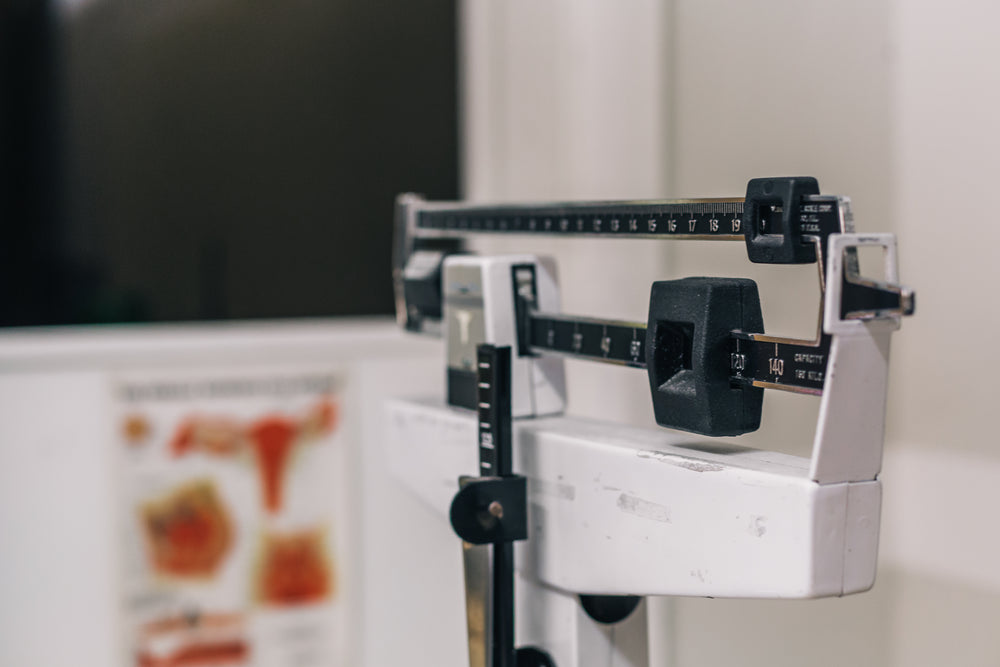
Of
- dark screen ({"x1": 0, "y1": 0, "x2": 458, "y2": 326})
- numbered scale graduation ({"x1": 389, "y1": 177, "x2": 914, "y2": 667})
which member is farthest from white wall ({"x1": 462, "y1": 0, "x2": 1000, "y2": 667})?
dark screen ({"x1": 0, "y1": 0, "x2": 458, "y2": 326})

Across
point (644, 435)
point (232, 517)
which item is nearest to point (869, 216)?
point (644, 435)

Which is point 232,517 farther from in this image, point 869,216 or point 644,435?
point 869,216

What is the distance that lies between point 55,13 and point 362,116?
514mm

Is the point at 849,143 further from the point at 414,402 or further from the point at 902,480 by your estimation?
the point at 414,402

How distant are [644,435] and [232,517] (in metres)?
0.99

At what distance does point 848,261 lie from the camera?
59 cm

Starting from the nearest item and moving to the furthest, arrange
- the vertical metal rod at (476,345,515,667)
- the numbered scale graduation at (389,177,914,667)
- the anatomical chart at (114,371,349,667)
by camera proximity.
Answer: the numbered scale graduation at (389,177,914,667), the vertical metal rod at (476,345,515,667), the anatomical chart at (114,371,349,667)

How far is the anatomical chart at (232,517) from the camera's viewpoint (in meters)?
1.56

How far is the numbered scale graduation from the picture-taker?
611 millimetres

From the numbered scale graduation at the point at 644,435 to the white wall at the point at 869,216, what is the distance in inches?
9.5

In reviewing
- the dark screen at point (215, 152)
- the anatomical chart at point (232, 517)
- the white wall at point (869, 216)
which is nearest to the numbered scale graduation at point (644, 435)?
the white wall at point (869, 216)

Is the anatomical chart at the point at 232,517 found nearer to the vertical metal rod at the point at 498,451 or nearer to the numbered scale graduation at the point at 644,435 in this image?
the numbered scale graduation at the point at 644,435

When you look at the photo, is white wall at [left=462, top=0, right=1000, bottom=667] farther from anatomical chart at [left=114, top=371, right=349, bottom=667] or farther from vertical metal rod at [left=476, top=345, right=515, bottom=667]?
anatomical chart at [left=114, top=371, right=349, bottom=667]

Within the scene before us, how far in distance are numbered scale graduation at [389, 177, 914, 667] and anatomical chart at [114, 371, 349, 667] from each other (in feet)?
1.99
